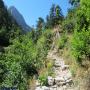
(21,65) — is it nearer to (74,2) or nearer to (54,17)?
(74,2)

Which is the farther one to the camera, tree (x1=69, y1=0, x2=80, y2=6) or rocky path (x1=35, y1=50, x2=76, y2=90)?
tree (x1=69, y1=0, x2=80, y2=6)

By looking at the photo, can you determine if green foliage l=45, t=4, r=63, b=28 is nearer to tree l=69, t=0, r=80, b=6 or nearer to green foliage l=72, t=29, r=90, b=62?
tree l=69, t=0, r=80, b=6

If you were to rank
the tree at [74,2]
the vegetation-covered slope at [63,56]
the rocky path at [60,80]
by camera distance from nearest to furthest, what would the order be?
the rocky path at [60,80] < the vegetation-covered slope at [63,56] < the tree at [74,2]

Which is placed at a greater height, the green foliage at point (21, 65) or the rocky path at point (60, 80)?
the green foliage at point (21, 65)

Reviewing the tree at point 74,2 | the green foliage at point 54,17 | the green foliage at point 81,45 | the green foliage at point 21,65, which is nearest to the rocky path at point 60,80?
the green foliage at point 81,45

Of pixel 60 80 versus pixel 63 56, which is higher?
pixel 63 56

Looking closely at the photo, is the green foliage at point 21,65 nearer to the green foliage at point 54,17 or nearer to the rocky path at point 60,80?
the rocky path at point 60,80

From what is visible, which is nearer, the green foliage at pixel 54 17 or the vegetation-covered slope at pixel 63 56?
the vegetation-covered slope at pixel 63 56

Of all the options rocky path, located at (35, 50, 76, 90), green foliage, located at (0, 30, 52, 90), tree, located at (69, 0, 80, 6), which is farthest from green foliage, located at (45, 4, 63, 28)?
rocky path, located at (35, 50, 76, 90)

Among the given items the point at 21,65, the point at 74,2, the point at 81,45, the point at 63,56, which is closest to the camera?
the point at 81,45

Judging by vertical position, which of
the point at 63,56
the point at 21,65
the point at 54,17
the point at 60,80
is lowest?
the point at 60,80

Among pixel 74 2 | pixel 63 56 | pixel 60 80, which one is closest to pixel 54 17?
pixel 74 2

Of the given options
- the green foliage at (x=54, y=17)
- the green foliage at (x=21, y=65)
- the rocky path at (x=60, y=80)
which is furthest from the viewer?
the green foliage at (x=54, y=17)

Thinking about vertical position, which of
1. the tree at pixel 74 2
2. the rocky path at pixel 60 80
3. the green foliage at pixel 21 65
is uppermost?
the tree at pixel 74 2
